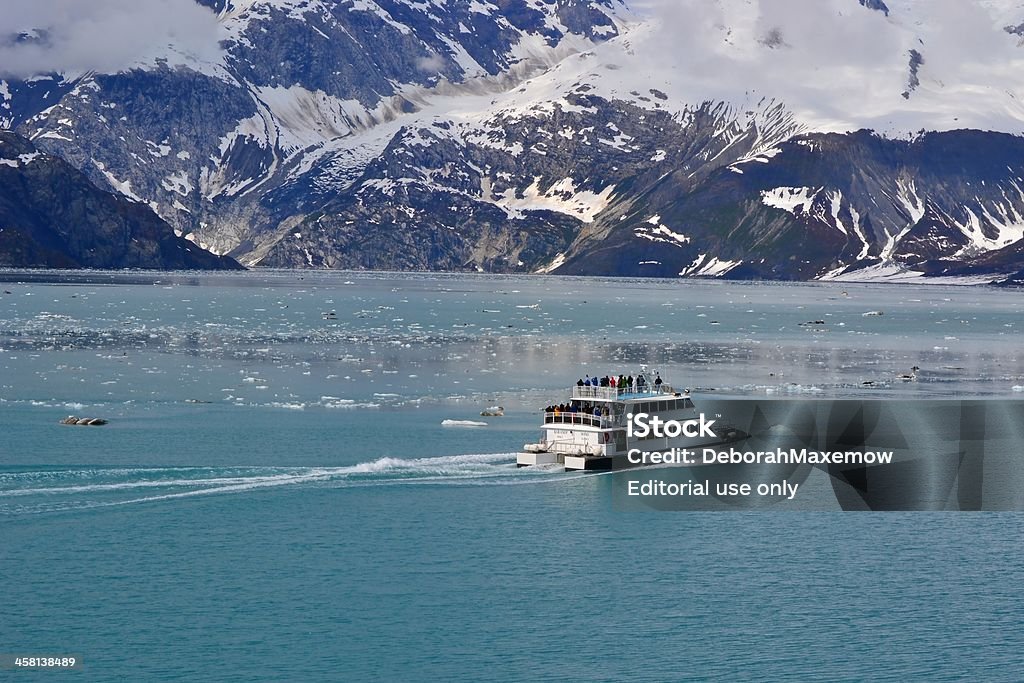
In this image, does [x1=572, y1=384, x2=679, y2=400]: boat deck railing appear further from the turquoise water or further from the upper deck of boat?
the turquoise water

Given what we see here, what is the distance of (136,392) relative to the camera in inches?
5172

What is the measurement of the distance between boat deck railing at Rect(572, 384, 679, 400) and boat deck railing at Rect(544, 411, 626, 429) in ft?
4.19

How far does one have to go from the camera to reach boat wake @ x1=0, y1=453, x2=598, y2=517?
8131 centimetres

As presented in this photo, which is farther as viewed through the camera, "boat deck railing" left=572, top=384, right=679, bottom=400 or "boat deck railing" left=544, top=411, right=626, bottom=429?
"boat deck railing" left=572, top=384, right=679, bottom=400

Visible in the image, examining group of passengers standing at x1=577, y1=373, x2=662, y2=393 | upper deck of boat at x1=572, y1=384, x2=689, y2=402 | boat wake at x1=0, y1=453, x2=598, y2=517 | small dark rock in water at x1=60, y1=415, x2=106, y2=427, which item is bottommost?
boat wake at x1=0, y1=453, x2=598, y2=517

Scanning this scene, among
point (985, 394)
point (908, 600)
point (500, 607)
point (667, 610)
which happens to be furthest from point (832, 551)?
point (985, 394)

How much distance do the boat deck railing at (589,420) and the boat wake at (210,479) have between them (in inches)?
145

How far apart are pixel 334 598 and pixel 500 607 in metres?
6.84

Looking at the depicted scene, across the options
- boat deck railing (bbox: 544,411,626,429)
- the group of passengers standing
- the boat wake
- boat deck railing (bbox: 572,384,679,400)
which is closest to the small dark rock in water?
the boat wake

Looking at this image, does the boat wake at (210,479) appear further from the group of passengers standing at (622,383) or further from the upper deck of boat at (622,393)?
the group of passengers standing at (622,383)

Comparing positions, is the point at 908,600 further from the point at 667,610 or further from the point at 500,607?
the point at 500,607

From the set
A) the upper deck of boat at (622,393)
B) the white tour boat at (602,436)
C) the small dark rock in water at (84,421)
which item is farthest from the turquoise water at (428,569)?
the upper deck of boat at (622,393)

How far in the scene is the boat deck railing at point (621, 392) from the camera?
95312 millimetres

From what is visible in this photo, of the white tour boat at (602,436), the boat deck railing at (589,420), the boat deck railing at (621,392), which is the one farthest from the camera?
the boat deck railing at (621,392)
